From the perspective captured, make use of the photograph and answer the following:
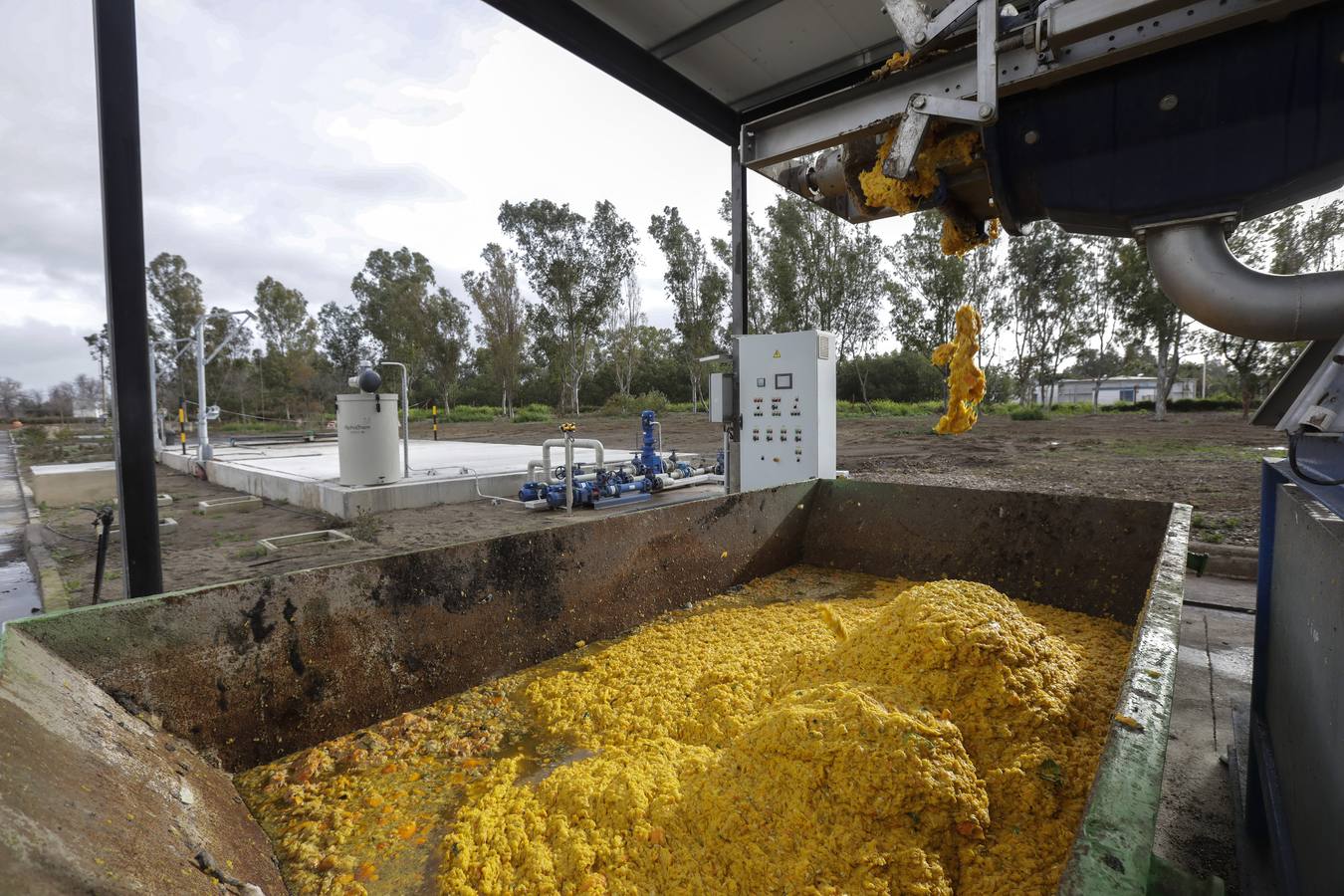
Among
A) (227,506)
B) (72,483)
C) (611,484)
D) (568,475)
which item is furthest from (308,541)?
(72,483)

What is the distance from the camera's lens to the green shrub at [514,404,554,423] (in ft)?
89.3

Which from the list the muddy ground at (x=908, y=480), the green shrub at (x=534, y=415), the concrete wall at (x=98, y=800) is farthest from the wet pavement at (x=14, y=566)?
the green shrub at (x=534, y=415)

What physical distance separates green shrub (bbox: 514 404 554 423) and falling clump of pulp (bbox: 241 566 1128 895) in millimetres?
25414

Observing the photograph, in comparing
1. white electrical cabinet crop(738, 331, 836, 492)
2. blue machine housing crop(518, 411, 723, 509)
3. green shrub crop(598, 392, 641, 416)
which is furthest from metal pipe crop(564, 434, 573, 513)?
green shrub crop(598, 392, 641, 416)

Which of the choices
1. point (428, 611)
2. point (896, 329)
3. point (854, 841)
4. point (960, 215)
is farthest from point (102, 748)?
point (896, 329)

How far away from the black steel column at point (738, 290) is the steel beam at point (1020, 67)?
7.33 feet

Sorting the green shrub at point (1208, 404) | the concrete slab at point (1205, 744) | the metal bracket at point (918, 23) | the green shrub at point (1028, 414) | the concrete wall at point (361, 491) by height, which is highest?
the metal bracket at point (918, 23)

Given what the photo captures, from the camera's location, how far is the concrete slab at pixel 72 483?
865 centimetres

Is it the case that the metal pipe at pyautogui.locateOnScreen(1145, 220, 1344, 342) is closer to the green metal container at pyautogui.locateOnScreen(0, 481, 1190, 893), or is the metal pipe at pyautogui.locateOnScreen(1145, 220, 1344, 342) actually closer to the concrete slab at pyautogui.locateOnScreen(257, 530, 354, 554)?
the green metal container at pyautogui.locateOnScreen(0, 481, 1190, 893)

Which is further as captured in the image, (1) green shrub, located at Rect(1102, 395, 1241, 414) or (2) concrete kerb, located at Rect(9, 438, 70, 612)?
(1) green shrub, located at Rect(1102, 395, 1241, 414)

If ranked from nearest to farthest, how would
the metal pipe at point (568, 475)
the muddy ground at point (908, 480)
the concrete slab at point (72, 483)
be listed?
the muddy ground at point (908, 480) < the metal pipe at point (568, 475) < the concrete slab at point (72, 483)

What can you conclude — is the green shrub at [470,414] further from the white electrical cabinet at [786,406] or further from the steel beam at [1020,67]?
the steel beam at [1020,67]

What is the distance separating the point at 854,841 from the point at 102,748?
1.37 m

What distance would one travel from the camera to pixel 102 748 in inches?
42.2
